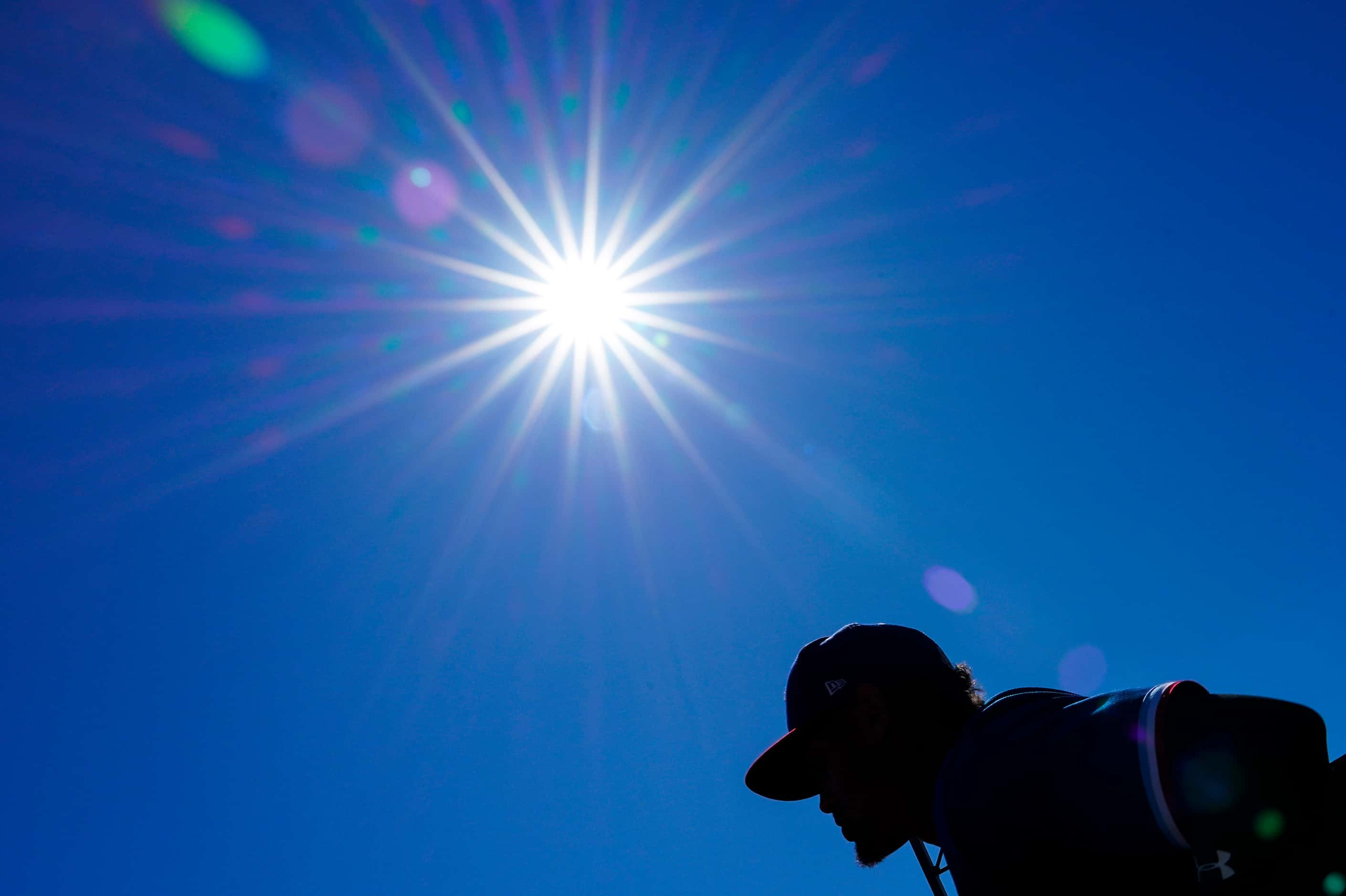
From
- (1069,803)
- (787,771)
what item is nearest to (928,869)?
(787,771)

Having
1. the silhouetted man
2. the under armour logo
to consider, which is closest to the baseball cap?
the silhouetted man

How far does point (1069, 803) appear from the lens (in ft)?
5.43

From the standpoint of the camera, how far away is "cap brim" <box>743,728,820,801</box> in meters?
3.59

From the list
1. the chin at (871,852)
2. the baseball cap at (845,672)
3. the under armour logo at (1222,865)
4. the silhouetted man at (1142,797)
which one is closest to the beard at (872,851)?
the chin at (871,852)

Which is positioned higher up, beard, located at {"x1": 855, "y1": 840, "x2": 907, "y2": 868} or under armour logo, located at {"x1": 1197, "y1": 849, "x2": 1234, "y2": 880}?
beard, located at {"x1": 855, "y1": 840, "x2": 907, "y2": 868}

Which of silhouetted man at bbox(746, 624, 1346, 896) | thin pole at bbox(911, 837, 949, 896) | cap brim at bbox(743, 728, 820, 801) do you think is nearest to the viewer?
silhouetted man at bbox(746, 624, 1346, 896)

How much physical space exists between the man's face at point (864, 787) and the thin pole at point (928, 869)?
302 centimetres

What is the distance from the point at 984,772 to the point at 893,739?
4.49ft

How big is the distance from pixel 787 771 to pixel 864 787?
718mm

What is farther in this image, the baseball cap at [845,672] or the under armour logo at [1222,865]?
the baseball cap at [845,672]

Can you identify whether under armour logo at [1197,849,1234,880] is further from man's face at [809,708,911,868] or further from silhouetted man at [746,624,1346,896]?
man's face at [809,708,911,868]

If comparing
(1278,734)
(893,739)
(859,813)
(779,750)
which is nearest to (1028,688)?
(1278,734)

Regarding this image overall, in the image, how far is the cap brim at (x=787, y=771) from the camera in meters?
3.59

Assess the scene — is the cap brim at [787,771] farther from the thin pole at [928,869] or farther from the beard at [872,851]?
the thin pole at [928,869]
